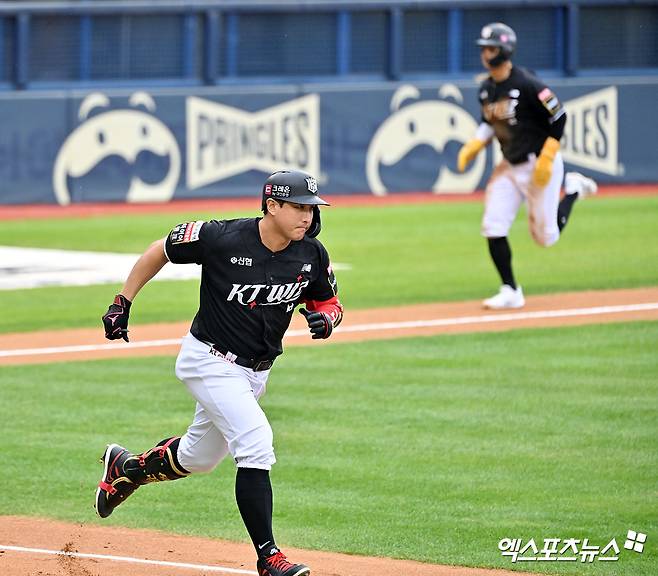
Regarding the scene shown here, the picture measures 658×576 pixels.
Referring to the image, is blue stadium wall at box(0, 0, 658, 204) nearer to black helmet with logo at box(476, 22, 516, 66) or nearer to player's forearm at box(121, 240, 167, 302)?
black helmet with logo at box(476, 22, 516, 66)

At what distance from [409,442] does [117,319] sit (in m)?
2.84

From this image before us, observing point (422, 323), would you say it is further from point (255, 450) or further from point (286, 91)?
point (286, 91)

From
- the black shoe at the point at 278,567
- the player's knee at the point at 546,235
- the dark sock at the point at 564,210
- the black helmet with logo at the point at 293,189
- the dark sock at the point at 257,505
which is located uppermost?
the black helmet with logo at the point at 293,189

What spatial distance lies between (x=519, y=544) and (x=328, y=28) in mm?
18103

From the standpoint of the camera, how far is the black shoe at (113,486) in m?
6.96

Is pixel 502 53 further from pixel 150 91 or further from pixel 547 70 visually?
pixel 547 70

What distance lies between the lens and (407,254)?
1733 cm

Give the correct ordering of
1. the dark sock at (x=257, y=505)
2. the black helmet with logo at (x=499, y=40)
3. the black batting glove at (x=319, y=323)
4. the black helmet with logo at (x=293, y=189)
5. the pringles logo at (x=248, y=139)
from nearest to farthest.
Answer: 1. the dark sock at (x=257, y=505)
2. the black helmet with logo at (x=293, y=189)
3. the black batting glove at (x=319, y=323)
4. the black helmet with logo at (x=499, y=40)
5. the pringles logo at (x=248, y=139)

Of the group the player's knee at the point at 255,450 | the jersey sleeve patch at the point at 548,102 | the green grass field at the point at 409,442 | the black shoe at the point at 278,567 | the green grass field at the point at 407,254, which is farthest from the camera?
the green grass field at the point at 407,254

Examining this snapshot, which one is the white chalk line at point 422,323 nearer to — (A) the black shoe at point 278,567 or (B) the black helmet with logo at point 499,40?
(B) the black helmet with logo at point 499,40

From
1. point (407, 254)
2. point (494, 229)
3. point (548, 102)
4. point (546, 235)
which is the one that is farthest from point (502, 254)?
point (407, 254)

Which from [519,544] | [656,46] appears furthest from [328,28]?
[519,544]

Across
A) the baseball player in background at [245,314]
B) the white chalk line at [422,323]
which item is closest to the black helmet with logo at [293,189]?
the baseball player in background at [245,314]

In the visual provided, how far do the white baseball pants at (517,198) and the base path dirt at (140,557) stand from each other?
674 centimetres
